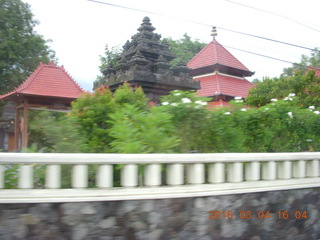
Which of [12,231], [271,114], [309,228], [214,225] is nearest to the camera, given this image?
[12,231]

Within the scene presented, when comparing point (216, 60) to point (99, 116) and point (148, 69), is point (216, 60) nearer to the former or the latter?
point (148, 69)

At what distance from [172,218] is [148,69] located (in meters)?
6.12

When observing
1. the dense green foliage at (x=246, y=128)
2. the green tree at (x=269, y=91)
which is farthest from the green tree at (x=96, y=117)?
the green tree at (x=269, y=91)

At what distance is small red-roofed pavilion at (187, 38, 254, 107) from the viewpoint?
50.6 ft

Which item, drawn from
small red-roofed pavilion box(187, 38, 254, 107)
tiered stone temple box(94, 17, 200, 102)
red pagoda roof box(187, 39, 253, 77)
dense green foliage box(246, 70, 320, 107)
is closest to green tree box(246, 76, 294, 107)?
dense green foliage box(246, 70, 320, 107)

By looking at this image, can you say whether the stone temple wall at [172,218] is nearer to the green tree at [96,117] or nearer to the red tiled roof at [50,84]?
the green tree at [96,117]

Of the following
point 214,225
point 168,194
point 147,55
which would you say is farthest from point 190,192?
point 147,55

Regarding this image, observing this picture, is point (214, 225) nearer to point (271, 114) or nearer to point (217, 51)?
point (271, 114)

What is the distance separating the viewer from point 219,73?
54.4 feet

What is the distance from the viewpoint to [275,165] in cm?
349

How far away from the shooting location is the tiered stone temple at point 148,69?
25.7ft

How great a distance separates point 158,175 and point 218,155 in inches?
27.1

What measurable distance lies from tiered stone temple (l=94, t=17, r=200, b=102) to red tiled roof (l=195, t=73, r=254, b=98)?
6.00 metres

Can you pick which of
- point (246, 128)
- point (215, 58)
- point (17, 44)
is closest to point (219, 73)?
point (215, 58)
